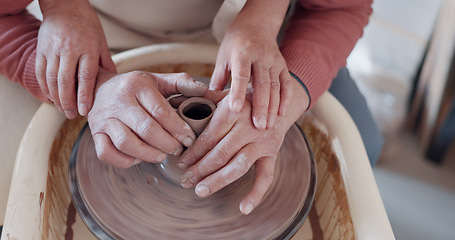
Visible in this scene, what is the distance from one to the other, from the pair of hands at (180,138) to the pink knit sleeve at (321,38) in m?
0.24

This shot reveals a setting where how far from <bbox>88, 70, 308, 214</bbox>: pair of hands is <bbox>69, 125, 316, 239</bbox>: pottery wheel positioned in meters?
0.06

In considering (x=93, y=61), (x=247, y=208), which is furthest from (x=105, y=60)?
(x=247, y=208)

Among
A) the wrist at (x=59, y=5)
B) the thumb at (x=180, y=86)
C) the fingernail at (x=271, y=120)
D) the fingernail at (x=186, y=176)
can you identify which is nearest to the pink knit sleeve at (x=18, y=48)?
the wrist at (x=59, y=5)

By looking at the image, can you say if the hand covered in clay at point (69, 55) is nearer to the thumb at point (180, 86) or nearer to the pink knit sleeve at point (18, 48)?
the pink knit sleeve at point (18, 48)

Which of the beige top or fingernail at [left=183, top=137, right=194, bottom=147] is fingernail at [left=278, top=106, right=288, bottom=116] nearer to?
fingernail at [left=183, top=137, right=194, bottom=147]

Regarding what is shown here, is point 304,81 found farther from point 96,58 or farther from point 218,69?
point 96,58

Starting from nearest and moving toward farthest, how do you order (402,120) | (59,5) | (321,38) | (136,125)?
(136,125), (59,5), (321,38), (402,120)

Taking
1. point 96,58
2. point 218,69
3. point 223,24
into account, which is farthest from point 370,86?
point 96,58

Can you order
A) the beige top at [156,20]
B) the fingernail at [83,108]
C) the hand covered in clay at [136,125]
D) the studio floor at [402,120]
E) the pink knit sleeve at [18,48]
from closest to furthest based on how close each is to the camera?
1. the hand covered in clay at [136,125]
2. the fingernail at [83,108]
3. the pink knit sleeve at [18,48]
4. the beige top at [156,20]
5. the studio floor at [402,120]

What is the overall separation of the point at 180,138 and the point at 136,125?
0.09 meters

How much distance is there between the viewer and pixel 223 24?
1.11 metres

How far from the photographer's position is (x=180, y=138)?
2.55ft

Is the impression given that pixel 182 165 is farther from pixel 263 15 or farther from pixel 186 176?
pixel 263 15

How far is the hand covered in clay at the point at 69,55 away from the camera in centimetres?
87
